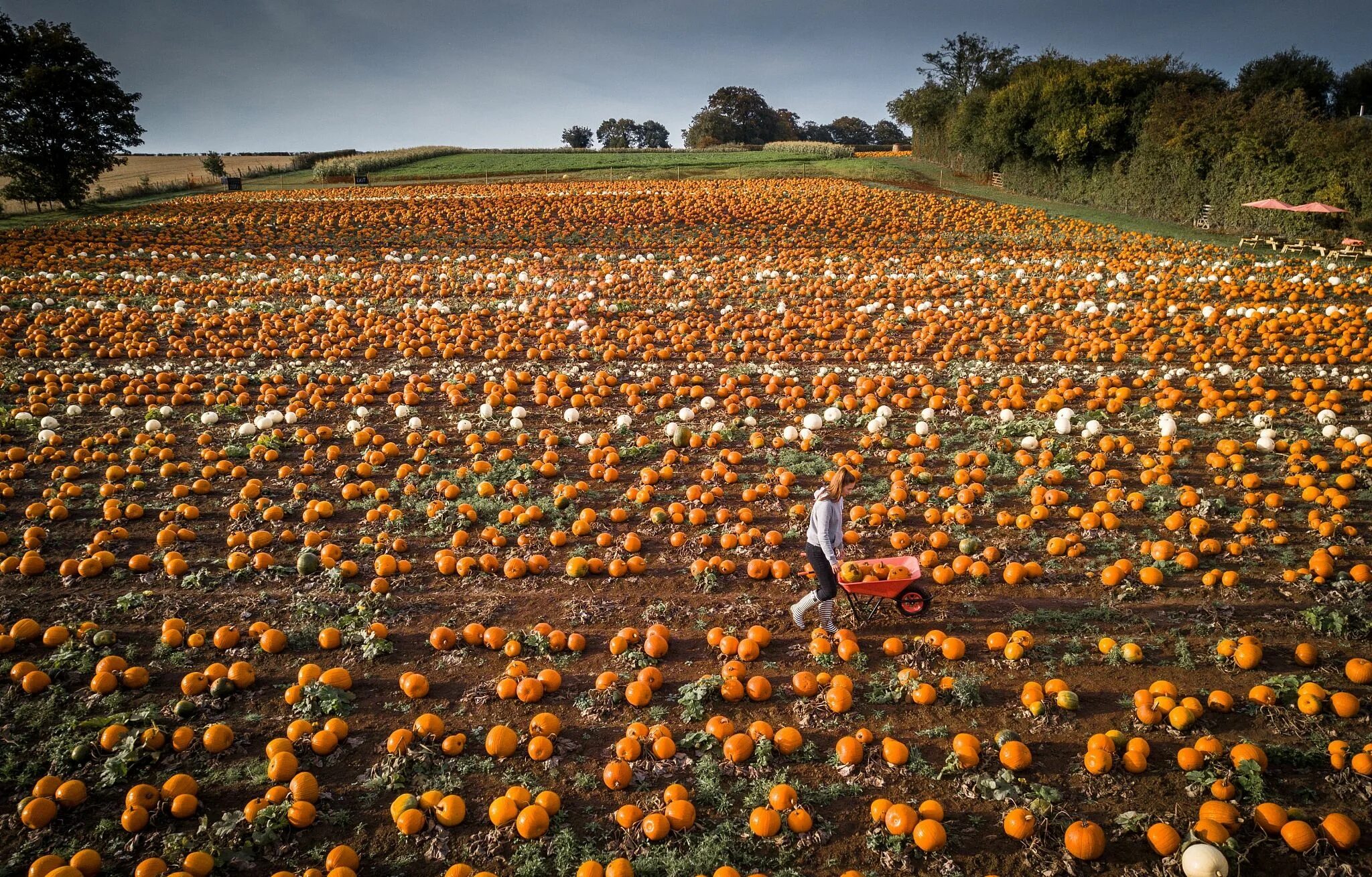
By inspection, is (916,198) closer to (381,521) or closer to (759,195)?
(759,195)

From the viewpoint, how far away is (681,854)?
14.2 feet

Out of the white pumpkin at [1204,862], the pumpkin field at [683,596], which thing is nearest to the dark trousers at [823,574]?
the pumpkin field at [683,596]

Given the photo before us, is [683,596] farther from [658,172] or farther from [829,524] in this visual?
[658,172]

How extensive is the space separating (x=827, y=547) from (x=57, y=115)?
52.2 m

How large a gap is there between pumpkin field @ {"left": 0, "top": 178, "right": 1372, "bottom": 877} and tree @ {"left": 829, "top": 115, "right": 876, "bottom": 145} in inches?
5904

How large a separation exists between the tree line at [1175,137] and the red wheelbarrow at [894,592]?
93.3ft

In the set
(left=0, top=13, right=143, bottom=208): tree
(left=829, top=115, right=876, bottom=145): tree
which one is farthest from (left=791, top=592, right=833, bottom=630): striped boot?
(left=829, top=115, right=876, bottom=145): tree

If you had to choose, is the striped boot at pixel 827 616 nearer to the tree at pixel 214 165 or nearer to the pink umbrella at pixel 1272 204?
the pink umbrella at pixel 1272 204

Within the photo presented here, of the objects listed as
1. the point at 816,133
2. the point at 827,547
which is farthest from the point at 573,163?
the point at 816,133

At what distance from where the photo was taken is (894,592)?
6.38 metres

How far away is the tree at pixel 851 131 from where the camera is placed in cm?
15100

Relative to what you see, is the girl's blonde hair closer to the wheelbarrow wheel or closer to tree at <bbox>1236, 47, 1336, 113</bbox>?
the wheelbarrow wheel

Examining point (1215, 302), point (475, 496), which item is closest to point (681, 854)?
point (475, 496)

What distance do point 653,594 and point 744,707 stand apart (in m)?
1.82
